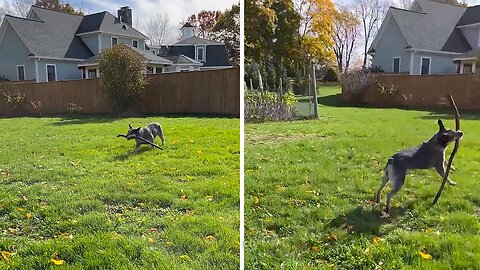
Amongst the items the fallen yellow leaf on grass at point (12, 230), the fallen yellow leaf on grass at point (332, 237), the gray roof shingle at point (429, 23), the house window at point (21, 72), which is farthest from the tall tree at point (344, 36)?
the fallen yellow leaf on grass at point (12, 230)

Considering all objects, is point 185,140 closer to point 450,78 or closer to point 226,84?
point 226,84

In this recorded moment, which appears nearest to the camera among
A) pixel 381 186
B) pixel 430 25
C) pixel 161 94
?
pixel 430 25

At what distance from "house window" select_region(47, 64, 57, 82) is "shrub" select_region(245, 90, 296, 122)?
0.61 meters

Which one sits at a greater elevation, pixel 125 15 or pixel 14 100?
pixel 125 15

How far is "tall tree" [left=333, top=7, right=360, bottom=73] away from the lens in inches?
45.2

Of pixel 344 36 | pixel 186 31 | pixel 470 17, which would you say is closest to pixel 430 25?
pixel 470 17

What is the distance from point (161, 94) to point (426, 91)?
0.82m

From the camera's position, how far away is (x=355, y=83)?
120 cm

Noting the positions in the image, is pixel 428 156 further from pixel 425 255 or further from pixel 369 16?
pixel 369 16

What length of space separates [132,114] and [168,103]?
0.41 ft

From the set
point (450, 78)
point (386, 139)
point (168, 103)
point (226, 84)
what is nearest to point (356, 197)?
point (386, 139)

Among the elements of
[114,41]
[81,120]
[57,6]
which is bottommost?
[81,120]

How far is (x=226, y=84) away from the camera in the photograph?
1.36 meters

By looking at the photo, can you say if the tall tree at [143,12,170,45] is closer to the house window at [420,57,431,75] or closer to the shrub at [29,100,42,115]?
the shrub at [29,100,42,115]
